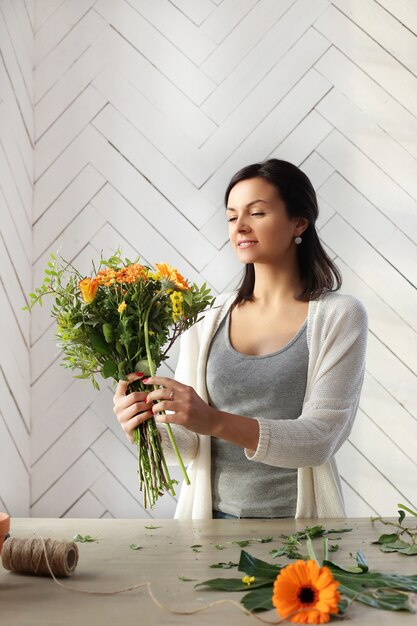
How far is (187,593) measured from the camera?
1093 millimetres

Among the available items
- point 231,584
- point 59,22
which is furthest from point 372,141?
point 231,584

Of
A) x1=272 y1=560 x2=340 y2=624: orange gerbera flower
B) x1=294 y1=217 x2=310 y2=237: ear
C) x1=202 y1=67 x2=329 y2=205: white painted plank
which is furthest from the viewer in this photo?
x1=202 y1=67 x2=329 y2=205: white painted plank

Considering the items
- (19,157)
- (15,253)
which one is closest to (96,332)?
(15,253)

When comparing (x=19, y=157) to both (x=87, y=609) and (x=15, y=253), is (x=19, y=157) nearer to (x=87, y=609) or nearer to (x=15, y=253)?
(x=15, y=253)

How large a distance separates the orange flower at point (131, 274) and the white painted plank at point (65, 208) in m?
1.08

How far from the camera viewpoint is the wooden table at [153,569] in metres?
0.99

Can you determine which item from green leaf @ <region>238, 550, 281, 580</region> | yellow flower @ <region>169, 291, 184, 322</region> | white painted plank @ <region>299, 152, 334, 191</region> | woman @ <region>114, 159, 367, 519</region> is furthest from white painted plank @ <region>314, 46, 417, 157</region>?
green leaf @ <region>238, 550, 281, 580</region>

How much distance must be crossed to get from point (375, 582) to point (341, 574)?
0.17 feet

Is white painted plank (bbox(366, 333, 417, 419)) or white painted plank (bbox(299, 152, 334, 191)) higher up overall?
white painted plank (bbox(299, 152, 334, 191))

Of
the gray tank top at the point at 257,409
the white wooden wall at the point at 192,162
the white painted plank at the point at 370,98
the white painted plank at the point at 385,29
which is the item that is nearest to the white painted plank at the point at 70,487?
the white wooden wall at the point at 192,162

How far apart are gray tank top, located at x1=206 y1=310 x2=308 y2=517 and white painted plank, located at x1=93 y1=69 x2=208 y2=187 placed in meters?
0.85

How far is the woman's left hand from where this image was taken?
162 cm

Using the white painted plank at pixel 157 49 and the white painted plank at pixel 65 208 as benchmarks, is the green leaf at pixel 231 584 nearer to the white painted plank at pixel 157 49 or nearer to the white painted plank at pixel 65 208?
the white painted plank at pixel 65 208

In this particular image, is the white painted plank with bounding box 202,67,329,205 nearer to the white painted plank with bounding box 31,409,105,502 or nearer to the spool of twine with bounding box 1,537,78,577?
the white painted plank with bounding box 31,409,105,502
